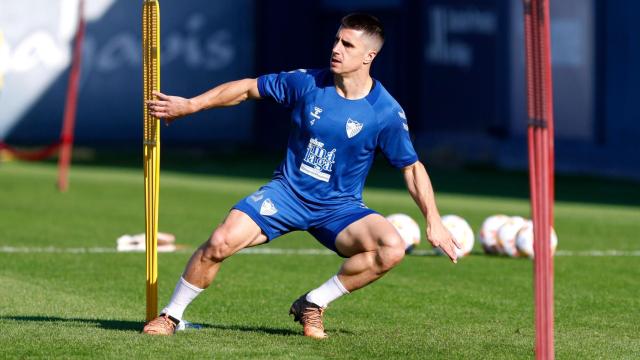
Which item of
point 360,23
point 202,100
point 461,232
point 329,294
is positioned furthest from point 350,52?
point 461,232

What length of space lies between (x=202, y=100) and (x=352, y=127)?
0.93 metres

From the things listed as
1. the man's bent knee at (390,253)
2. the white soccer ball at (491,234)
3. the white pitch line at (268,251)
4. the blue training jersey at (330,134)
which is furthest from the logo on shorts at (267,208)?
the white soccer ball at (491,234)

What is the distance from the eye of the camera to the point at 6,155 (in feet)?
102

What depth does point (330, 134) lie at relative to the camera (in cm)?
858

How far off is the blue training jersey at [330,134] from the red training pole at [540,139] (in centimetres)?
229

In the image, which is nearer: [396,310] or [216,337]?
[216,337]

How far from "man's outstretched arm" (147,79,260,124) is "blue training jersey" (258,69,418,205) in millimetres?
98

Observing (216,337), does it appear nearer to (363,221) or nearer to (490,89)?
(363,221)

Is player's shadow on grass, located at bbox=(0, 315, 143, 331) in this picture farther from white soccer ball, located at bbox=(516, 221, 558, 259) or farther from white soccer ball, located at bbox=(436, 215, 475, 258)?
white soccer ball, located at bbox=(516, 221, 558, 259)

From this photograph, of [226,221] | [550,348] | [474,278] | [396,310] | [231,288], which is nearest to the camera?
[550,348]

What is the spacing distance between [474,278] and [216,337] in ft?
14.4

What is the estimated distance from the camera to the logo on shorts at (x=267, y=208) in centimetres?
859

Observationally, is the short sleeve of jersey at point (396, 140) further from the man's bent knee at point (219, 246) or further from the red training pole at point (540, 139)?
the red training pole at point (540, 139)

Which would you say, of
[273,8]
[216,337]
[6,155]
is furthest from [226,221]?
[273,8]
